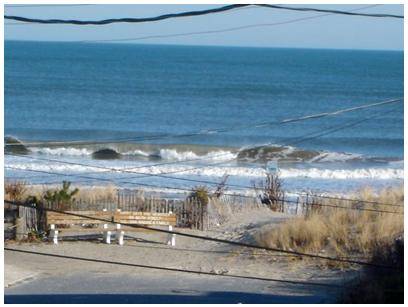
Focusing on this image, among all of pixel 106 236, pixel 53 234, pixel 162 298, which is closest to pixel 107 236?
pixel 106 236

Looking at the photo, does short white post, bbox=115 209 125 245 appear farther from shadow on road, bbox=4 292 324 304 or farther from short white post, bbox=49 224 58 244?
shadow on road, bbox=4 292 324 304

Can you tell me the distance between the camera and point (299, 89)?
77750mm

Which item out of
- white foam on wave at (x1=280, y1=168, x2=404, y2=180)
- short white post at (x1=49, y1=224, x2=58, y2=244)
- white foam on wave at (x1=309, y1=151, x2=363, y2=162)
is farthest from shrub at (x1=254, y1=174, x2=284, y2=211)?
white foam on wave at (x1=309, y1=151, x2=363, y2=162)

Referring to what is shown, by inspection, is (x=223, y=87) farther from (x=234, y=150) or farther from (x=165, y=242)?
(x=165, y=242)

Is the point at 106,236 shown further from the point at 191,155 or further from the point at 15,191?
the point at 191,155

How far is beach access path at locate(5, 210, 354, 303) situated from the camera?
14.1 metres

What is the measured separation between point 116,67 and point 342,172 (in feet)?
226

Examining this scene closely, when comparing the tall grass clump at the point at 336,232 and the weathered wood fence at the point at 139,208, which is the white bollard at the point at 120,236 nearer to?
the weathered wood fence at the point at 139,208

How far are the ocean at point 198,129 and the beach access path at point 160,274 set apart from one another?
22.3 ft

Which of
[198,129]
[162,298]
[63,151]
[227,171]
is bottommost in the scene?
[162,298]

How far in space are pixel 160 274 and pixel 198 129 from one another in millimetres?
35405

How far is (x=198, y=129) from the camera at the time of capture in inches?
2042

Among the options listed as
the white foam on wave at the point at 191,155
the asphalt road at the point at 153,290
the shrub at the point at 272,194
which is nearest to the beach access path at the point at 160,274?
the asphalt road at the point at 153,290

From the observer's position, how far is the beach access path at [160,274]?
46.3 ft
